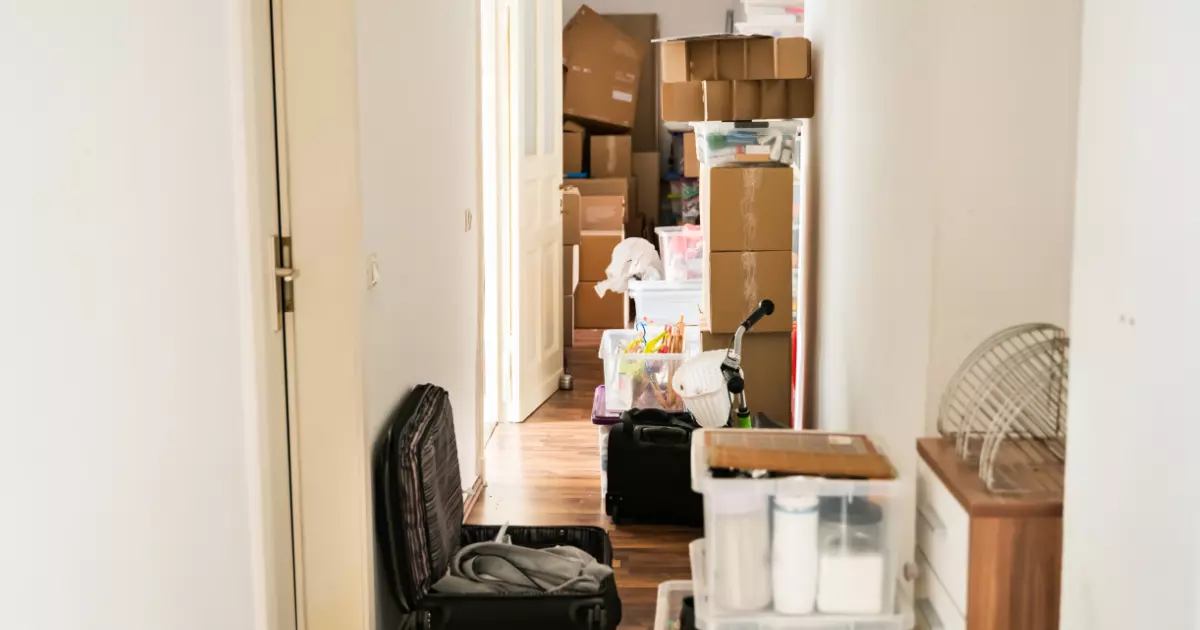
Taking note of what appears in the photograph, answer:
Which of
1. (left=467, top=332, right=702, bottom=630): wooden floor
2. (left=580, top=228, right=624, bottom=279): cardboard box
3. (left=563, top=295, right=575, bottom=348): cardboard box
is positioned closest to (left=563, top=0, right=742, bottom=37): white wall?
(left=580, top=228, right=624, bottom=279): cardboard box

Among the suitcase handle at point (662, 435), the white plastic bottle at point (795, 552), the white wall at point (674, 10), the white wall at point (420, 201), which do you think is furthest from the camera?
the white wall at point (674, 10)

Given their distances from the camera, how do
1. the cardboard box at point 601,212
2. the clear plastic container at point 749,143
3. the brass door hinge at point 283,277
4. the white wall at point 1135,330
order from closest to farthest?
the white wall at point 1135,330, the brass door hinge at point 283,277, the clear plastic container at point 749,143, the cardboard box at point 601,212

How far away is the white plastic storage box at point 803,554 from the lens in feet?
6.02

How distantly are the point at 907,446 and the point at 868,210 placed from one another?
0.82m

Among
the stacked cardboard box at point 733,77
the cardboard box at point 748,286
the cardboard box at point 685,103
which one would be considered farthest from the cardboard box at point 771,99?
the cardboard box at point 748,286

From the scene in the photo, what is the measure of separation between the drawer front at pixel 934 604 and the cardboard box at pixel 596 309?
17.7 ft

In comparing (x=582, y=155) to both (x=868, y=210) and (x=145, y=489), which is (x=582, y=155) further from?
(x=145, y=489)

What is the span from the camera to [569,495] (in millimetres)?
4355

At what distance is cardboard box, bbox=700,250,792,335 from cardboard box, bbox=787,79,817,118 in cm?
53

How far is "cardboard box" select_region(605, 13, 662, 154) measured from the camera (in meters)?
8.49

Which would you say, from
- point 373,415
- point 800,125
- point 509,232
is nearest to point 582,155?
point 509,232

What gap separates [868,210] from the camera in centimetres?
307

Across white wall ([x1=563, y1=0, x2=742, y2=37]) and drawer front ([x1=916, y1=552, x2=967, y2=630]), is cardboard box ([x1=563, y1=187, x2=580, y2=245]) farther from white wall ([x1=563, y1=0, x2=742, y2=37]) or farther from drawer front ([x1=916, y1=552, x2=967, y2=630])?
drawer front ([x1=916, y1=552, x2=967, y2=630])

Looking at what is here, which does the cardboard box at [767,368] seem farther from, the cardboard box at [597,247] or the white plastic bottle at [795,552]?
the cardboard box at [597,247]
